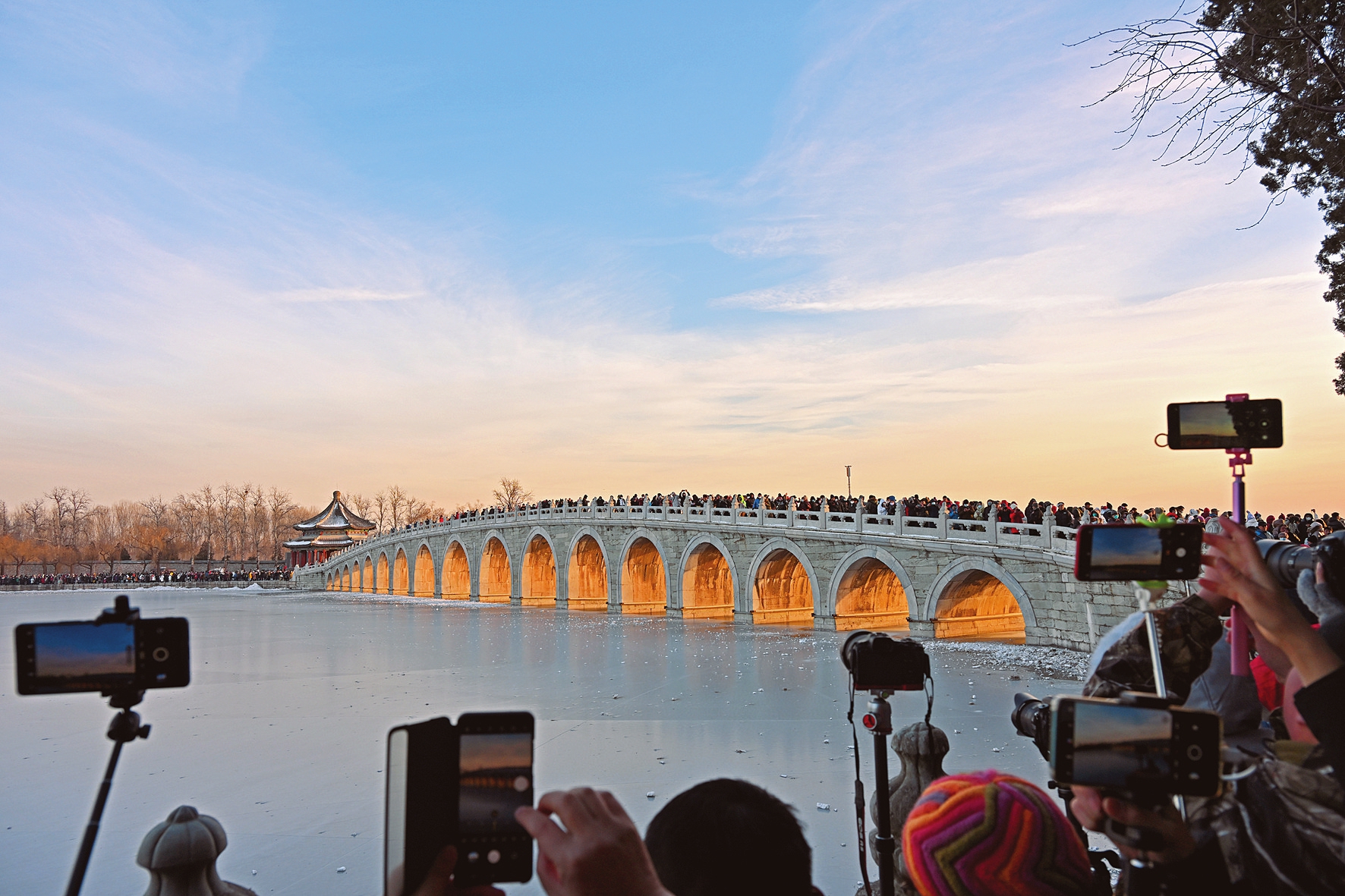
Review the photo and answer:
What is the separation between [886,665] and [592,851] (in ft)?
7.47

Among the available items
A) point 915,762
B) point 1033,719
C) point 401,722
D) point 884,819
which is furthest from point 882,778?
point 401,722

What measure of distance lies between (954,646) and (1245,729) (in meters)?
15.0

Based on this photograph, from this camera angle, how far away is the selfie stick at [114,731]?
191cm

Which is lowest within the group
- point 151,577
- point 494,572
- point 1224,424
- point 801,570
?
point 151,577

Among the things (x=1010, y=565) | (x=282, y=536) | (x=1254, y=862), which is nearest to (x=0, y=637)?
(x=1010, y=565)

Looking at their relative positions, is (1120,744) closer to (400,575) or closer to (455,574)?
(455,574)

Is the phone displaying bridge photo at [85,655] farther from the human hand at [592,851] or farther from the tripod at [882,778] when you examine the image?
the tripod at [882,778]

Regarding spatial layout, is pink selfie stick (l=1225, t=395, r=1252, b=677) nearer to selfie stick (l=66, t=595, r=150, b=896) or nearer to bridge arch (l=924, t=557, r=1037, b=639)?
selfie stick (l=66, t=595, r=150, b=896)

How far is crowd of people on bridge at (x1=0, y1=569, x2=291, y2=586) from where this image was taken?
5947 cm

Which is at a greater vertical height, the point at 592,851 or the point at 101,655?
the point at 101,655

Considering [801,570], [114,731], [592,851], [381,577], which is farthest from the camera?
[381,577]

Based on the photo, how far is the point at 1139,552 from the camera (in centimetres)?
183

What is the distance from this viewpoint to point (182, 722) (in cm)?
998

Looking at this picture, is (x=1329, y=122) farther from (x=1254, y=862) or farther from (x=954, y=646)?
(x=954, y=646)
